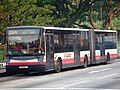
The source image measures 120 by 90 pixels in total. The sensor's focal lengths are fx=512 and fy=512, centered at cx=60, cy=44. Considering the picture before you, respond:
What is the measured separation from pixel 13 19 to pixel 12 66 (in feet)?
48.4

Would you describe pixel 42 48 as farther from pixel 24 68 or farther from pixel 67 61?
pixel 67 61

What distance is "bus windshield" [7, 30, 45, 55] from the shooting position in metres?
27.5

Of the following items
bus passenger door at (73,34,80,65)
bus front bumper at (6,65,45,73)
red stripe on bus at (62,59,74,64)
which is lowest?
bus front bumper at (6,65,45,73)

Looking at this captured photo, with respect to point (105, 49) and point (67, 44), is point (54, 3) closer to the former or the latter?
point (105, 49)

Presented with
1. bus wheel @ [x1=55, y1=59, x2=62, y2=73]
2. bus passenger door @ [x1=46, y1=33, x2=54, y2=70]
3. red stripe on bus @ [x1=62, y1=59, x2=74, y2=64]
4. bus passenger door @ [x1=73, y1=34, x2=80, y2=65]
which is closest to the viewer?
bus passenger door @ [x1=46, y1=33, x2=54, y2=70]

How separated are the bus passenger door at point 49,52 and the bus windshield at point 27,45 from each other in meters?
0.63

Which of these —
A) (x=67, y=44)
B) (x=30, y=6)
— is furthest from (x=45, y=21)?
(x=67, y=44)

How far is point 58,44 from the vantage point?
98.8 ft

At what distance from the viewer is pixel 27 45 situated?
90.3 feet

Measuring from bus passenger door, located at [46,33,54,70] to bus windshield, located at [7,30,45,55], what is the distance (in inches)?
24.8

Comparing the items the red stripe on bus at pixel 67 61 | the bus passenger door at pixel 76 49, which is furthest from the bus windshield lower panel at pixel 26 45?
the bus passenger door at pixel 76 49

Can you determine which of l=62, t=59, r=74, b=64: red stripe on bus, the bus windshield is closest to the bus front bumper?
the bus windshield

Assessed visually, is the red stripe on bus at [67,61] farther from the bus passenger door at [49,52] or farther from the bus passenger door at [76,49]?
the bus passenger door at [49,52]

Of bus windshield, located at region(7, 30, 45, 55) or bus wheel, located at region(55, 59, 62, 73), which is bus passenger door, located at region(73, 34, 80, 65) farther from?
bus windshield, located at region(7, 30, 45, 55)
